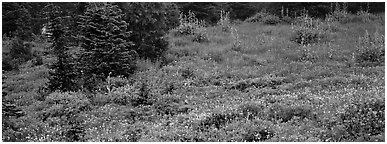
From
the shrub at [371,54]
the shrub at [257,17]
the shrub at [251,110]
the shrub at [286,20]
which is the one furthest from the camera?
the shrub at [257,17]

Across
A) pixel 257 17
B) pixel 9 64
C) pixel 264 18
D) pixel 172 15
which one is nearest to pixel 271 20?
pixel 264 18

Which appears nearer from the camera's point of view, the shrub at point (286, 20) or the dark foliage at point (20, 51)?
the dark foliage at point (20, 51)

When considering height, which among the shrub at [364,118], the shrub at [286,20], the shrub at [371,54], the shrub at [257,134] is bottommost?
the shrub at [257,134]

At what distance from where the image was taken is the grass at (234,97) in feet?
31.5

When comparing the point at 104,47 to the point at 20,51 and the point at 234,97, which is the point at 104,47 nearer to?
the point at 234,97

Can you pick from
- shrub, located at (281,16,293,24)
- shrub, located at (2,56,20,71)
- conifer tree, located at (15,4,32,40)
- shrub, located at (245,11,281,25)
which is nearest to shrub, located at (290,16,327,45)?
shrub, located at (281,16,293,24)

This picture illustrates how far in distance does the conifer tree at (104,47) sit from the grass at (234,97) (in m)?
0.80

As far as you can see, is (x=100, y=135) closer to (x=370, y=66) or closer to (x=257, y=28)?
(x=370, y=66)

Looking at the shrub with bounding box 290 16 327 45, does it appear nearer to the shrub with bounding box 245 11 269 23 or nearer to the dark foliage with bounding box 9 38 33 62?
the shrub with bounding box 245 11 269 23

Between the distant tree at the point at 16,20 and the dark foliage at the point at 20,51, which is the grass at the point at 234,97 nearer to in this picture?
the dark foliage at the point at 20,51

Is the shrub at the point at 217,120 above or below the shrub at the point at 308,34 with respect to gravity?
below

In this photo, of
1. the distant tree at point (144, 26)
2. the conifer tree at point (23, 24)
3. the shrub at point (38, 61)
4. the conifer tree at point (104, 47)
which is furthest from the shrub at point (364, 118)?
the conifer tree at point (23, 24)

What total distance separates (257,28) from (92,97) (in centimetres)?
1126

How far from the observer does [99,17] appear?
630 inches
